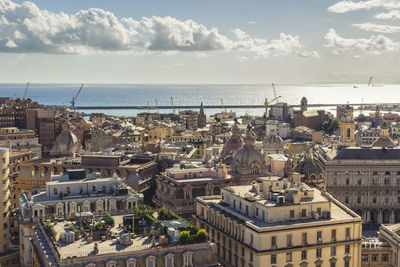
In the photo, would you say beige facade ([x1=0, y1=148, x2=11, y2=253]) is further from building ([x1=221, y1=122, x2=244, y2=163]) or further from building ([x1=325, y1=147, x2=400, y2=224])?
building ([x1=325, y1=147, x2=400, y2=224])

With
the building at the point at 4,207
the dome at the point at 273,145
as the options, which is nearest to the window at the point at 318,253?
the building at the point at 4,207

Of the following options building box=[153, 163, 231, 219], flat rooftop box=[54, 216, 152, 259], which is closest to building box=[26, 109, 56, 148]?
building box=[153, 163, 231, 219]

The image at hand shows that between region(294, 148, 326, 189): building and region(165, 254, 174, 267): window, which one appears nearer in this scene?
region(165, 254, 174, 267): window

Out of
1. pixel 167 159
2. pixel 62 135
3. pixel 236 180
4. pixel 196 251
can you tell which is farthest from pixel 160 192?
pixel 196 251

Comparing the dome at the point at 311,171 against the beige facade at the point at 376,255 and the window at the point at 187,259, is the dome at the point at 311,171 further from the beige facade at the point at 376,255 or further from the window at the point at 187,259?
the window at the point at 187,259

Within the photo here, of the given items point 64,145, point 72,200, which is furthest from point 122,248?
point 64,145

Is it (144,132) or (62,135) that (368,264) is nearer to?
(62,135)
